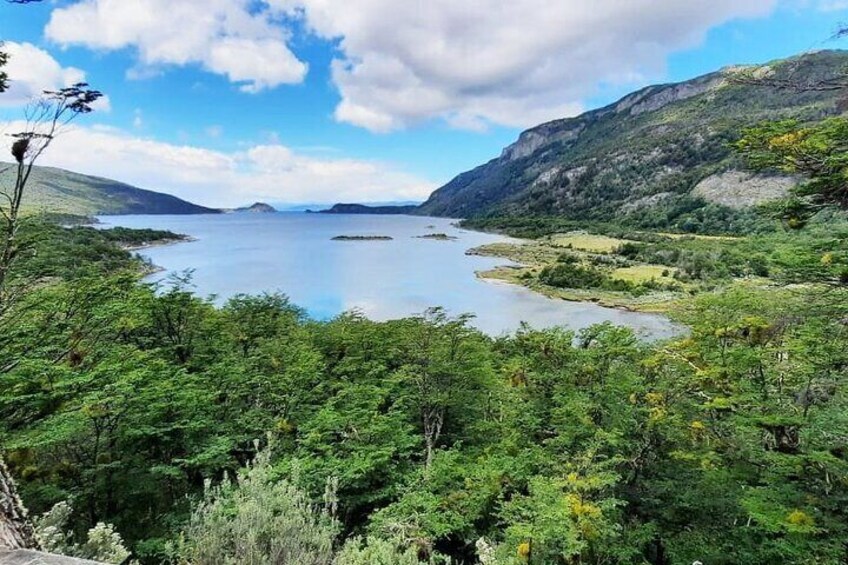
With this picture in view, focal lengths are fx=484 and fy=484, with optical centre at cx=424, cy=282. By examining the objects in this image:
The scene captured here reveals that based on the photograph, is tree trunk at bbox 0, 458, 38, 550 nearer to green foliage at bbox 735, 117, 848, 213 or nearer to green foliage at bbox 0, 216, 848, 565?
green foliage at bbox 0, 216, 848, 565

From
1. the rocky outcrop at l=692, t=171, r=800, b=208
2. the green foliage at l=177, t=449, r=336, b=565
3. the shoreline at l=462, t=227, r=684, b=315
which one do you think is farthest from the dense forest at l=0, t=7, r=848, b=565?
the rocky outcrop at l=692, t=171, r=800, b=208

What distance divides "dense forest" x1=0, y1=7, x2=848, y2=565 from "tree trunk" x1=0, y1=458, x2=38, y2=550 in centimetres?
19

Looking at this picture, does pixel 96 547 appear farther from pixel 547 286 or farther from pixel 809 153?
pixel 547 286

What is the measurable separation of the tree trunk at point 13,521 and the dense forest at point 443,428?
0.19 m

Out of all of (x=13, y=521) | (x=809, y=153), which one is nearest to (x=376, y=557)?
(x=13, y=521)

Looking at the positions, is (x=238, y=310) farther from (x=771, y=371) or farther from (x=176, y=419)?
(x=771, y=371)

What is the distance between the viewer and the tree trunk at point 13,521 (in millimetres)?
4023

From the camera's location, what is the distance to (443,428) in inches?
609

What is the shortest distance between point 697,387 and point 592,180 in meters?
182

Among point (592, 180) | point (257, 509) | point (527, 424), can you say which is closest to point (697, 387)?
point (527, 424)

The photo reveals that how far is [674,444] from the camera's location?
11820 millimetres

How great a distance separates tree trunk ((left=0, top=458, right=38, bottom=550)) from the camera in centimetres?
402

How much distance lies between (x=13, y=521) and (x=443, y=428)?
1222 centimetres

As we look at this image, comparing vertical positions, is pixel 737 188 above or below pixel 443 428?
above
